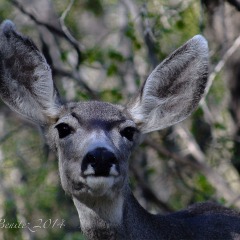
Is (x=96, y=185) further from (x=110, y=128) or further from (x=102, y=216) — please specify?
(x=110, y=128)

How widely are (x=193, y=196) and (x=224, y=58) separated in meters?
2.27

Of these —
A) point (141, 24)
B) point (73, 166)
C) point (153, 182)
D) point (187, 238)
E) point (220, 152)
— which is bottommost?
point (153, 182)

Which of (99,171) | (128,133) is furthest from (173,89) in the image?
(99,171)

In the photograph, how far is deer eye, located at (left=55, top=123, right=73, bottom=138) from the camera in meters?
8.15

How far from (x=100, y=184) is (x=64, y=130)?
0.86 metres

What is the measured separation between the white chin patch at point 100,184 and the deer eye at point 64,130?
70 cm

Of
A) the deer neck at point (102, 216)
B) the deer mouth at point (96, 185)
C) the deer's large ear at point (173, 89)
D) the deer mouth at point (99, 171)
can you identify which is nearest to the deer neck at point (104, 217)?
the deer neck at point (102, 216)

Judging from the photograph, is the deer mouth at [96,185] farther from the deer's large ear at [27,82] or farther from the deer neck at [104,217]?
the deer's large ear at [27,82]

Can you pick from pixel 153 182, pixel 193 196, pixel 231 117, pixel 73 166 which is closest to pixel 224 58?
pixel 231 117

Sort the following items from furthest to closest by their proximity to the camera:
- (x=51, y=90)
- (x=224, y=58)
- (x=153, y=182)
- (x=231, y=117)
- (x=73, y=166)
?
1. (x=153, y=182)
2. (x=231, y=117)
3. (x=224, y=58)
4. (x=51, y=90)
5. (x=73, y=166)

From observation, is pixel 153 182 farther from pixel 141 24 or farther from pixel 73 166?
pixel 73 166

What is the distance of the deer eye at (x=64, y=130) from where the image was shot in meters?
8.15

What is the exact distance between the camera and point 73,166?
7832 millimetres

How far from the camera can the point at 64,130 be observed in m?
8.20
